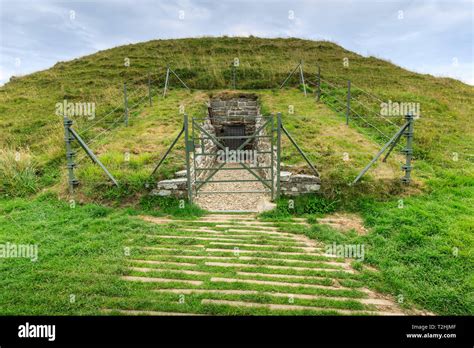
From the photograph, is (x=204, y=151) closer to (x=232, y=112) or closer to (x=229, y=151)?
(x=229, y=151)

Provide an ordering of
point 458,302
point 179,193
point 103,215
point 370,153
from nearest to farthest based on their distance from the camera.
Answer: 1. point 458,302
2. point 103,215
3. point 179,193
4. point 370,153

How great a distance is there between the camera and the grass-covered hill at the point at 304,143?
17.9 feet

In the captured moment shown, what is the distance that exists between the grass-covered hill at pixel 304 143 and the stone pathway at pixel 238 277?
672 mm

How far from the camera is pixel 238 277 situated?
4672mm

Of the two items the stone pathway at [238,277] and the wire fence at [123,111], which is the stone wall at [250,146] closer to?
the stone pathway at [238,277]

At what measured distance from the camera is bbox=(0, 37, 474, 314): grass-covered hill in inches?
215

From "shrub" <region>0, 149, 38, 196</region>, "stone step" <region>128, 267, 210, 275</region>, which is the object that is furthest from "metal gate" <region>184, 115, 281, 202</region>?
"shrub" <region>0, 149, 38, 196</region>

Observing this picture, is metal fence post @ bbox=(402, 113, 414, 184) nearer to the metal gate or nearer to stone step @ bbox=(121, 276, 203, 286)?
the metal gate

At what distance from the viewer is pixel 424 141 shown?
1060cm

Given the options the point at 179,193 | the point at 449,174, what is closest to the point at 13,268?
the point at 179,193

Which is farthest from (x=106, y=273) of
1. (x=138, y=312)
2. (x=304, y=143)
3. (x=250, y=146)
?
(x=250, y=146)
